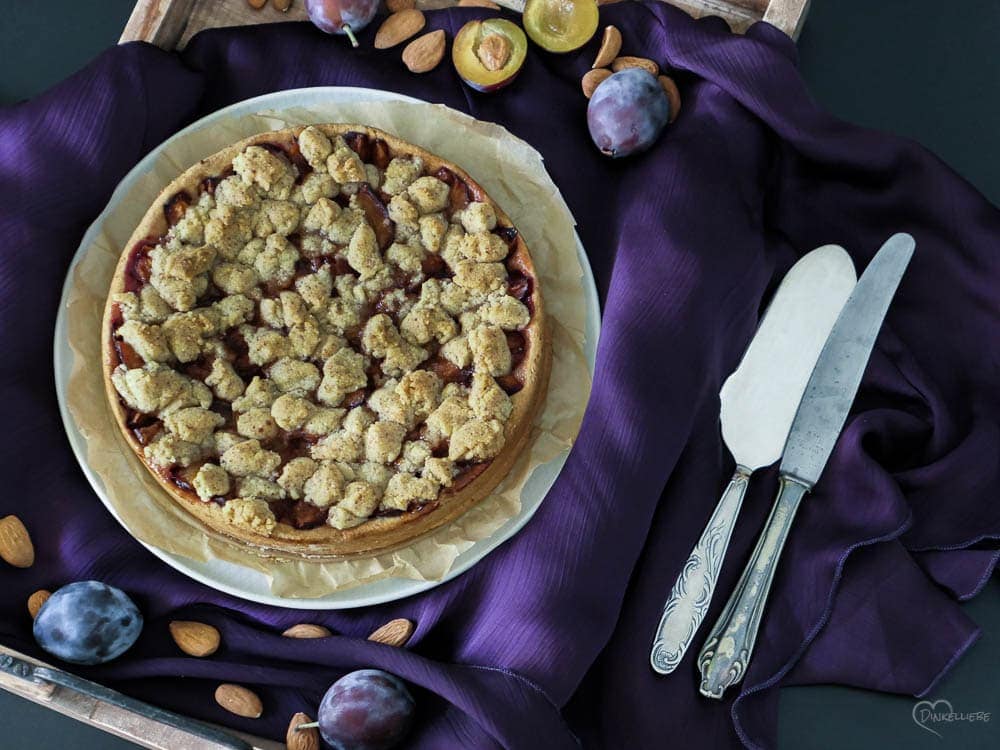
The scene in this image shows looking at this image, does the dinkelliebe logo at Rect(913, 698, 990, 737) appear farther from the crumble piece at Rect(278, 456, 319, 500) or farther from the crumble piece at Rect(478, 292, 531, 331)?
the crumble piece at Rect(278, 456, 319, 500)

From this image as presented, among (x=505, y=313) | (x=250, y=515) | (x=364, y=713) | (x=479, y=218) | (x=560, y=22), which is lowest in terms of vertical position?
(x=364, y=713)

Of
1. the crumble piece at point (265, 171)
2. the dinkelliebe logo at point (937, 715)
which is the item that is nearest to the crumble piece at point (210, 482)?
the crumble piece at point (265, 171)

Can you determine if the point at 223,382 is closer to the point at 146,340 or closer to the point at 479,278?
the point at 146,340

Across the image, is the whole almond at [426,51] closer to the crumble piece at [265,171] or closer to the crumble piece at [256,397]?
the crumble piece at [265,171]

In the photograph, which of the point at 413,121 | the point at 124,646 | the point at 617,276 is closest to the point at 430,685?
the point at 124,646

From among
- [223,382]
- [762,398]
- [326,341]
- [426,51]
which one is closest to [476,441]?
[326,341]

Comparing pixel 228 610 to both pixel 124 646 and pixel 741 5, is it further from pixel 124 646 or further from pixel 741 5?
pixel 741 5
